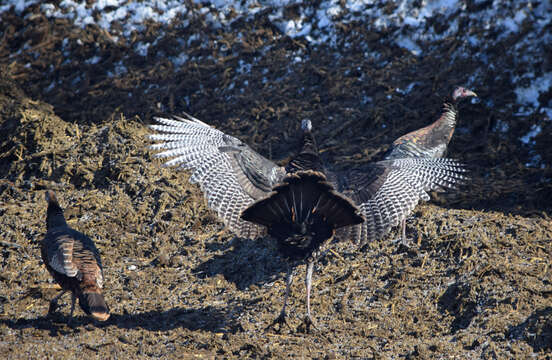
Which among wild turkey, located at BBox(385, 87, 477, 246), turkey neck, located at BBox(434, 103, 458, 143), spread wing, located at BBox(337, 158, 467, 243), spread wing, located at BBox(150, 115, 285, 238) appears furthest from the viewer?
turkey neck, located at BBox(434, 103, 458, 143)

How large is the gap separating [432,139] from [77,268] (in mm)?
5118

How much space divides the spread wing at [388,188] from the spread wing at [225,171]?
90cm

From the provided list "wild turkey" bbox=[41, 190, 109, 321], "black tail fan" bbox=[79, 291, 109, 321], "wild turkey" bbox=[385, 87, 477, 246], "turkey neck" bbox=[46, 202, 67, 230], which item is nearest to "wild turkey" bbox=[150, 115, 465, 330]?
"wild turkey" bbox=[385, 87, 477, 246]

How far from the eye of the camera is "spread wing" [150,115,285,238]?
585 centimetres

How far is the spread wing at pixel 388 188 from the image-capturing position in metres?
5.61

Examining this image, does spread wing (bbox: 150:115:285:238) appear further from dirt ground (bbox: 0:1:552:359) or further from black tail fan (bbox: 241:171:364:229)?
dirt ground (bbox: 0:1:552:359)

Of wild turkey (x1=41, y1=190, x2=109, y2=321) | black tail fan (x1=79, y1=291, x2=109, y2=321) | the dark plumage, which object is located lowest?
black tail fan (x1=79, y1=291, x2=109, y2=321)

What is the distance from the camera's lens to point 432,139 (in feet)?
25.5

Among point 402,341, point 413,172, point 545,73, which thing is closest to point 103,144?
point 413,172

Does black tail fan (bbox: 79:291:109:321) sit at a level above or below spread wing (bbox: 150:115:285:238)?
below

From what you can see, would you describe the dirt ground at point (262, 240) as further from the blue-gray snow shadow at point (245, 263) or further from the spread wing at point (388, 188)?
the spread wing at point (388, 188)

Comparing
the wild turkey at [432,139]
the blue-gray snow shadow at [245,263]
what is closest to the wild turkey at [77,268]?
the blue-gray snow shadow at [245,263]

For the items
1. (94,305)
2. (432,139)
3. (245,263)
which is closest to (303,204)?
(245,263)

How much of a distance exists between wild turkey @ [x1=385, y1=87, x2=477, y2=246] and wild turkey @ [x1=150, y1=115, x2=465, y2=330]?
86cm
